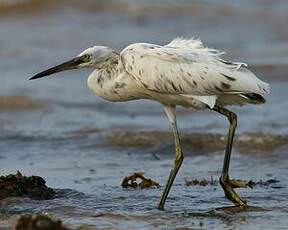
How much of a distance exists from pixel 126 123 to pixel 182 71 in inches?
202

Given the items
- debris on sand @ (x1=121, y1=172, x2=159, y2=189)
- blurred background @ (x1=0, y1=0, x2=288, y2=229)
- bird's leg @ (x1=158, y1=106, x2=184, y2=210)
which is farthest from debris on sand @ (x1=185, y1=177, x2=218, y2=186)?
bird's leg @ (x1=158, y1=106, x2=184, y2=210)

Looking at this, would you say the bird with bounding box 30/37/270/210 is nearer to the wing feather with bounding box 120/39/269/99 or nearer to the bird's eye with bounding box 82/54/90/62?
the wing feather with bounding box 120/39/269/99

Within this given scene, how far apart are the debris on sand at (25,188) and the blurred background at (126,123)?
0.53 ft

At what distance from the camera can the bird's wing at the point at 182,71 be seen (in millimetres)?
8484

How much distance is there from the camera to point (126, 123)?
1362cm

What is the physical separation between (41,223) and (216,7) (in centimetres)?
1661

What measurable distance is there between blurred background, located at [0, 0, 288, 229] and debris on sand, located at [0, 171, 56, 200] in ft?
0.53

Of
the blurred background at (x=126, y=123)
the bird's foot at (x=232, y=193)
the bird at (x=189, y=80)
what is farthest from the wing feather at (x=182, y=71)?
the blurred background at (x=126, y=123)

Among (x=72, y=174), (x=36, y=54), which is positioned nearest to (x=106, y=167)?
(x=72, y=174)

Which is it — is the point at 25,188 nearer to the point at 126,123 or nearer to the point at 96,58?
the point at 96,58

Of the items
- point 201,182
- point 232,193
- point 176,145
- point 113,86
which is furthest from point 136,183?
point 232,193

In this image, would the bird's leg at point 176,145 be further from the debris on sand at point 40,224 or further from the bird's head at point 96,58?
the debris on sand at point 40,224

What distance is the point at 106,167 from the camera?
1095cm

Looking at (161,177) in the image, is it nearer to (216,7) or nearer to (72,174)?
(72,174)
